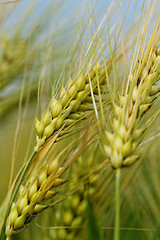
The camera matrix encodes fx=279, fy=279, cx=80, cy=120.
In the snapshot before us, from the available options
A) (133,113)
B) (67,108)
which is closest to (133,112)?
(133,113)

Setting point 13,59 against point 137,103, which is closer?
point 137,103

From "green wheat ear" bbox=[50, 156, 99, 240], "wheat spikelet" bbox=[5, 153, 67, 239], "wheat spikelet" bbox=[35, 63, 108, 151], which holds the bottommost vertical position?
"green wheat ear" bbox=[50, 156, 99, 240]

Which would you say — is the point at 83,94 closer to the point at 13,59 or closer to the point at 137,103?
the point at 137,103

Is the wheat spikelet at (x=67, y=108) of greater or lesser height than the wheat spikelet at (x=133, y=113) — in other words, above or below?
above

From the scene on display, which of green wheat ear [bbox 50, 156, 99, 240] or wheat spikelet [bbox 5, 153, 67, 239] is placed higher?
wheat spikelet [bbox 5, 153, 67, 239]

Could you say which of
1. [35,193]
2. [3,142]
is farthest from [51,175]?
[3,142]
